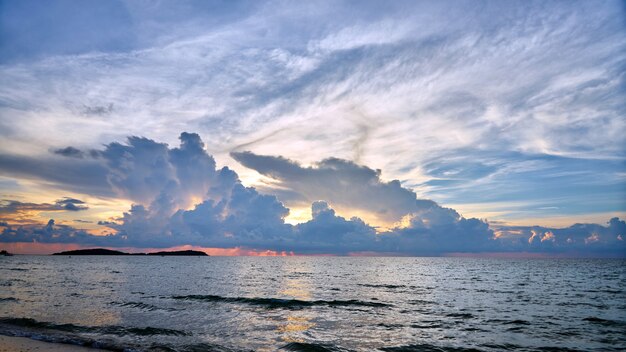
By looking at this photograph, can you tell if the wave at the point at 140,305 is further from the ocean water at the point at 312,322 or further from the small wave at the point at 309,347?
the small wave at the point at 309,347

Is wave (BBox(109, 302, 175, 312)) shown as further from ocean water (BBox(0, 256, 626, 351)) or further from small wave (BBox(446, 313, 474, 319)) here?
small wave (BBox(446, 313, 474, 319))

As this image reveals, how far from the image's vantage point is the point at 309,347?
2297cm

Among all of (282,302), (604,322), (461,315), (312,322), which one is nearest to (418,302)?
(461,315)

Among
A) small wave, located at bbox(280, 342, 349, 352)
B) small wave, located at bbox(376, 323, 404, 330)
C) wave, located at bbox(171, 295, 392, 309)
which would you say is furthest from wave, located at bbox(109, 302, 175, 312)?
small wave, located at bbox(376, 323, 404, 330)

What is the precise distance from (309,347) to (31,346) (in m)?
16.6

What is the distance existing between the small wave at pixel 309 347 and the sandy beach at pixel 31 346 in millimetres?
11845

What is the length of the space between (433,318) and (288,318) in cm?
1336

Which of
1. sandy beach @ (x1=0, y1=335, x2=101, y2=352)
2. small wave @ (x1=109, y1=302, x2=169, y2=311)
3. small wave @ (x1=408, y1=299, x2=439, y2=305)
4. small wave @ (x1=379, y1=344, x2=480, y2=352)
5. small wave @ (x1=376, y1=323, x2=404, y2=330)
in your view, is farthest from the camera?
small wave @ (x1=408, y1=299, x2=439, y2=305)

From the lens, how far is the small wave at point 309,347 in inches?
885

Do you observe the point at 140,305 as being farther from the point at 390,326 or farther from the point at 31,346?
the point at 390,326

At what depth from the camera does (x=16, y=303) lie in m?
39.3

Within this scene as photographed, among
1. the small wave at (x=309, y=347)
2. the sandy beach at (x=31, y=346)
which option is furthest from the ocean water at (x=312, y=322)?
the sandy beach at (x=31, y=346)

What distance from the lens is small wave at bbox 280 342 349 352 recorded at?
22.5 m

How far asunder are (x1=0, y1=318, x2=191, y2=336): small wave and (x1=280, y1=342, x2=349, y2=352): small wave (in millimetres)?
8212
